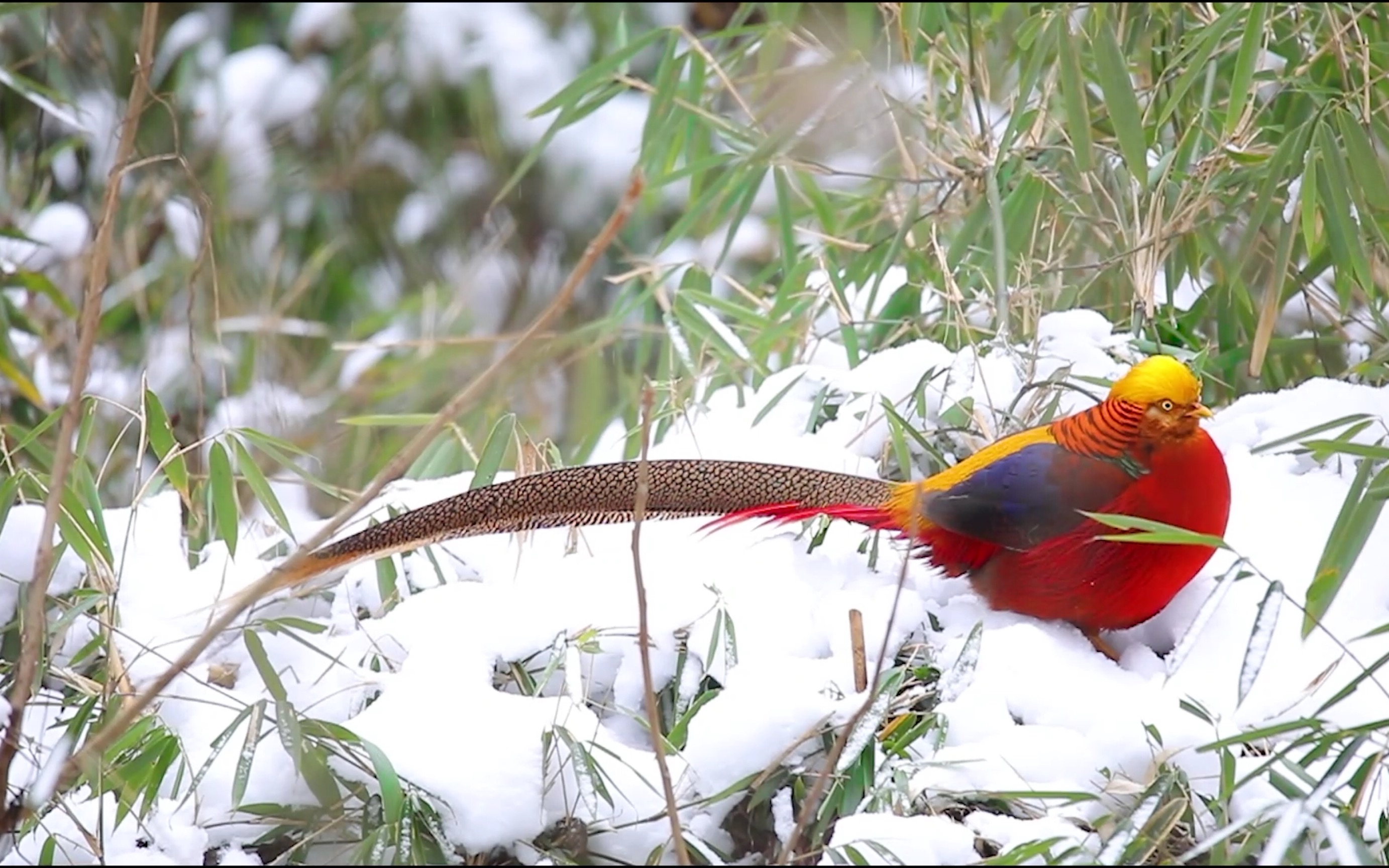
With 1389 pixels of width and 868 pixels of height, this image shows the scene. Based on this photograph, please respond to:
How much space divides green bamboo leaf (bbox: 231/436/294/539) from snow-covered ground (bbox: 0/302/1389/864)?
0.10 m

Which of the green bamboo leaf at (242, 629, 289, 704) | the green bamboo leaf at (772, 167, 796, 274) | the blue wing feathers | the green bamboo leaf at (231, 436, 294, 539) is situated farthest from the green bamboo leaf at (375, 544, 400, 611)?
the green bamboo leaf at (772, 167, 796, 274)

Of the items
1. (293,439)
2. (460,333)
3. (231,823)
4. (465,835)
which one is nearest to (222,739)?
(231,823)

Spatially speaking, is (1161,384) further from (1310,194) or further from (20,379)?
(20,379)

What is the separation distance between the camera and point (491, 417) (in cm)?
311

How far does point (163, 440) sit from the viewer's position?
79.7 inches

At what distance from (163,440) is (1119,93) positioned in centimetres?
146

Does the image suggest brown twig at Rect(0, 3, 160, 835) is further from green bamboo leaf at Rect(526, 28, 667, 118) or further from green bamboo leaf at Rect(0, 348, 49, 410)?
green bamboo leaf at Rect(0, 348, 49, 410)

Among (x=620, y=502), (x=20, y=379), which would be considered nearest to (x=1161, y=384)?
(x=620, y=502)

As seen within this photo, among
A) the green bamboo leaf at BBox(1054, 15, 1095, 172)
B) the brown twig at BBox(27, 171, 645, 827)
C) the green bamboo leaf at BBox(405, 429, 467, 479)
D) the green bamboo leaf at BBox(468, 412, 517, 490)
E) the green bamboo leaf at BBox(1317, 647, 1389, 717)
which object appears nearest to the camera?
the brown twig at BBox(27, 171, 645, 827)

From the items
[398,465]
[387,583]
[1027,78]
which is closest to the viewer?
[398,465]

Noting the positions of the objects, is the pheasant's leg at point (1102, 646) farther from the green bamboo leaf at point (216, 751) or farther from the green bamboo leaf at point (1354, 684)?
the green bamboo leaf at point (216, 751)

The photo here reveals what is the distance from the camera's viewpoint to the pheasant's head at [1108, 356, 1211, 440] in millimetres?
1864

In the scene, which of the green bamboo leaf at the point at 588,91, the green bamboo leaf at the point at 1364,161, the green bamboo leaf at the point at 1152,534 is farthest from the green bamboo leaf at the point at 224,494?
the green bamboo leaf at the point at 1364,161

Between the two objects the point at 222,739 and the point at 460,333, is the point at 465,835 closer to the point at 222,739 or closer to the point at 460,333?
the point at 222,739
